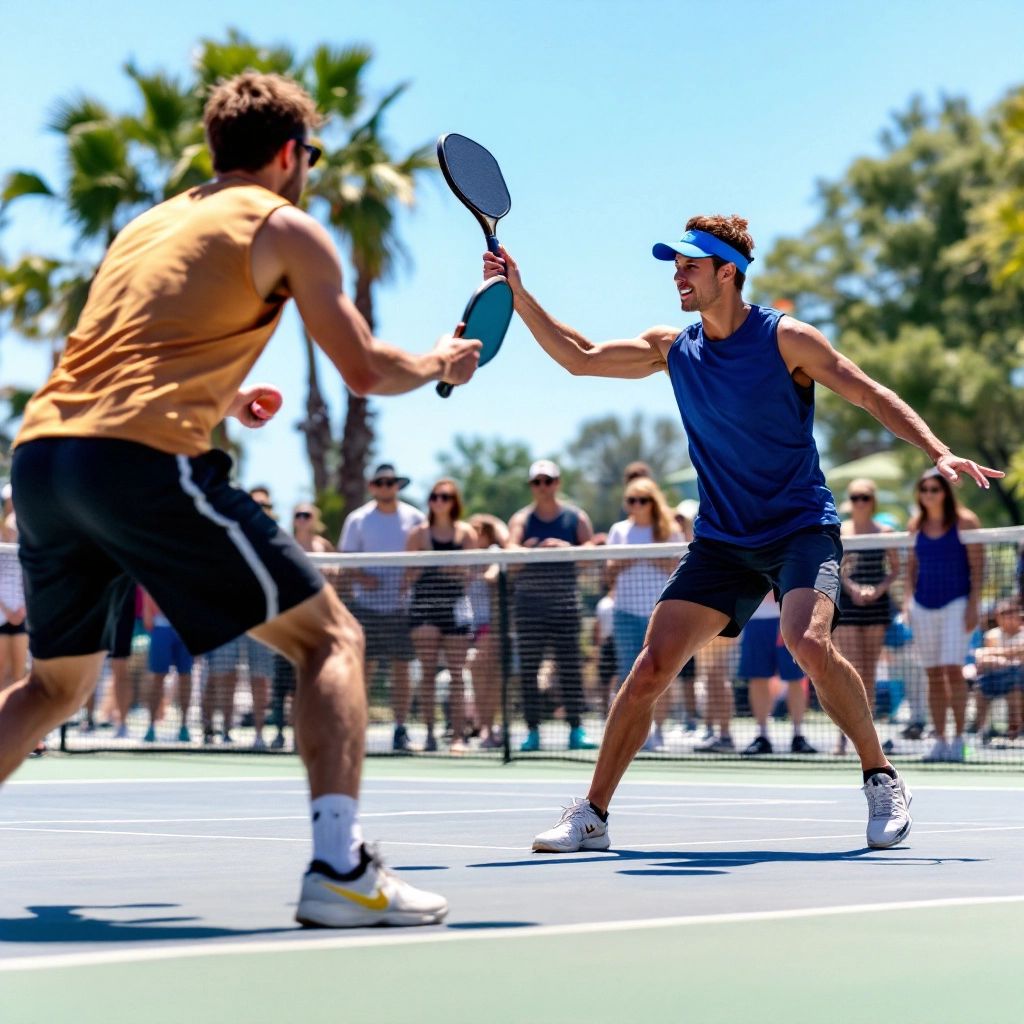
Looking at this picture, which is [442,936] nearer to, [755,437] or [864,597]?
[755,437]

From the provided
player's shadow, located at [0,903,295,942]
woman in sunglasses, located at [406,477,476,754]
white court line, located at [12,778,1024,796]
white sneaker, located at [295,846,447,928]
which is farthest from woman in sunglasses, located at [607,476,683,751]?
white sneaker, located at [295,846,447,928]

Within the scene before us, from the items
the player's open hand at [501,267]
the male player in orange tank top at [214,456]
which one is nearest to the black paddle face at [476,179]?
the player's open hand at [501,267]

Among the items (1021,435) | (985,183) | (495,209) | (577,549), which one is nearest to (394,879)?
(495,209)

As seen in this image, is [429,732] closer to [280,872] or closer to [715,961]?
[280,872]

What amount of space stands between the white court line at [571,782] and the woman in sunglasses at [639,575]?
6.68ft

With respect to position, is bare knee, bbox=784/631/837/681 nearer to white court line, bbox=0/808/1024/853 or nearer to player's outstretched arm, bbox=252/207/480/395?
white court line, bbox=0/808/1024/853

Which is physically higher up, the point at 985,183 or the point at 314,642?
the point at 985,183

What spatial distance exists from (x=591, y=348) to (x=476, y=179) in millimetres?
893

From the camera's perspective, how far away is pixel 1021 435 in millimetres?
51938

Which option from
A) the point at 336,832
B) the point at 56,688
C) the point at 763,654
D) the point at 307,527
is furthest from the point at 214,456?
the point at 307,527

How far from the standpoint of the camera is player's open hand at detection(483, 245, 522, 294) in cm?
661

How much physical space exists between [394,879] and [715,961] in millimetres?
867

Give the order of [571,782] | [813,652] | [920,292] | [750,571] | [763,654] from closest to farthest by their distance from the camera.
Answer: [813,652]
[750,571]
[571,782]
[763,654]
[920,292]

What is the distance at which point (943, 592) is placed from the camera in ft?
42.5
